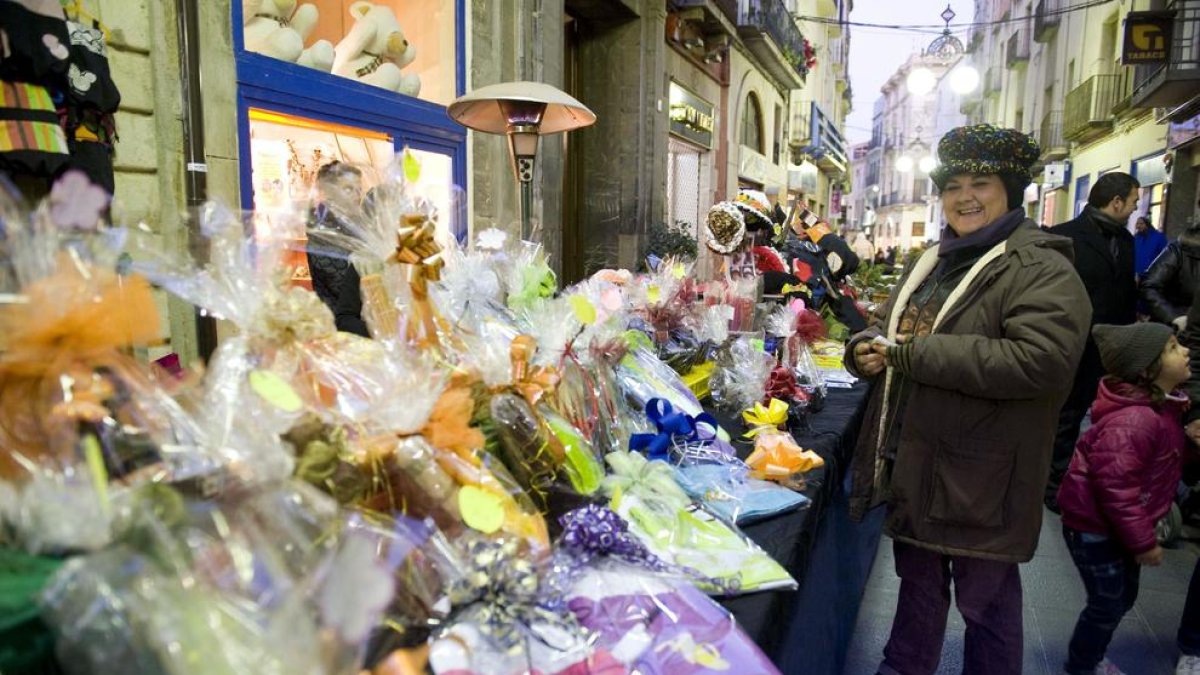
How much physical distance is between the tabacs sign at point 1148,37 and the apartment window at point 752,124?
626 centimetres

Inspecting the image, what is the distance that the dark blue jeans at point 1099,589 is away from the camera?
8.50 ft

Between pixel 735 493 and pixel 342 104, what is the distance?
373cm

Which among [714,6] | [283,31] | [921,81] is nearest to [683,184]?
[714,6]

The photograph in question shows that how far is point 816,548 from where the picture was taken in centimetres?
214

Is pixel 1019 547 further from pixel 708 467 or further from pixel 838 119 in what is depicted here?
pixel 838 119

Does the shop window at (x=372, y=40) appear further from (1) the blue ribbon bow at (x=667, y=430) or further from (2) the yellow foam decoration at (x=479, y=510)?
(2) the yellow foam decoration at (x=479, y=510)

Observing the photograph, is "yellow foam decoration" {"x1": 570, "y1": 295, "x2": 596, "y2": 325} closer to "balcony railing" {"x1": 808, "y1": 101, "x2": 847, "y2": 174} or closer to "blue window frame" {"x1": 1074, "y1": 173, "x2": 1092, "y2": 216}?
"blue window frame" {"x1": 1074, "y1": 173, "x2": 1092, "y2": 216}

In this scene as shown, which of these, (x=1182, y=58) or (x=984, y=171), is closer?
(x=984, y=171)

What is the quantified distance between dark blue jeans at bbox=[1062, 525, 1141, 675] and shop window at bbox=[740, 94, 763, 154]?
41.7 feet

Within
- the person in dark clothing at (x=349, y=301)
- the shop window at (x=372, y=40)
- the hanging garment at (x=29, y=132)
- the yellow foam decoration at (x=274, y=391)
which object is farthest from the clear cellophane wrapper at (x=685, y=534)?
the shop window at (x=372, y=40)

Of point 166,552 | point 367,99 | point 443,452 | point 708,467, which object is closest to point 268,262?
point 443,452

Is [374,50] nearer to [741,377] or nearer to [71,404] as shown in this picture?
[741,377]

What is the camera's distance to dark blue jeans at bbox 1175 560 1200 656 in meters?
2.75

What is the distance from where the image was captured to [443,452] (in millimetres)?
1199
